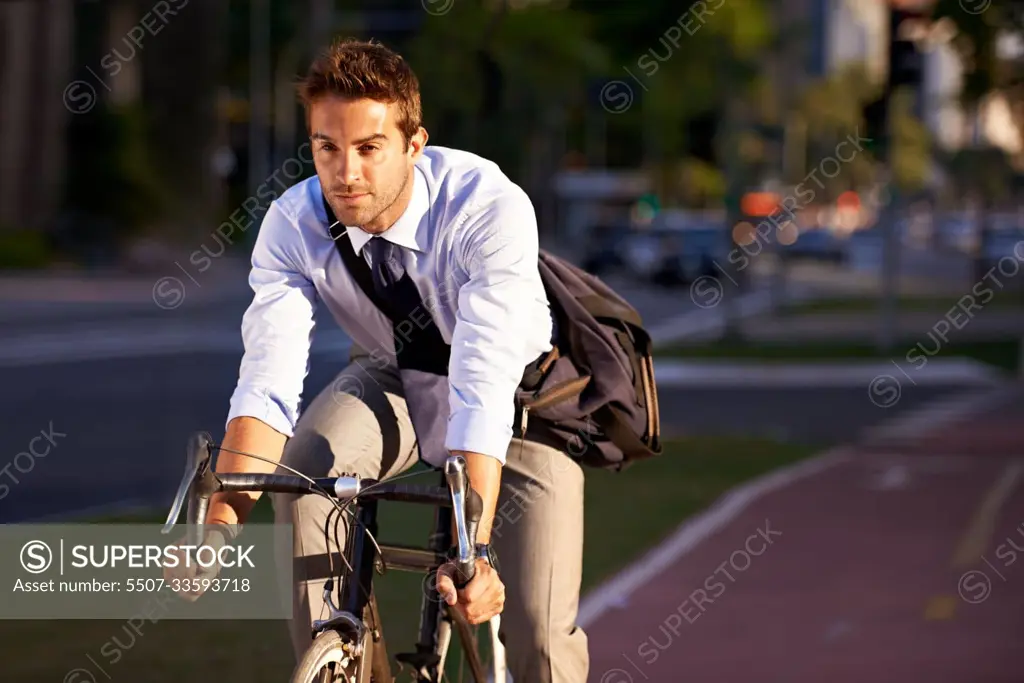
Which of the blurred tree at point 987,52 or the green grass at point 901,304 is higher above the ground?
the blurred tree at point 987,52

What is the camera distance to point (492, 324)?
342 cm

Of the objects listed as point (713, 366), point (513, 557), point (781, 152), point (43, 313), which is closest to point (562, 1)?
point (781, 152)

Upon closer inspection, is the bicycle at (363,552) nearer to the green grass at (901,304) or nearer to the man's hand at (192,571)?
the man's hand at (192,571)

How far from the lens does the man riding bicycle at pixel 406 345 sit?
3.29m

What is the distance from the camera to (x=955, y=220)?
11906 cm

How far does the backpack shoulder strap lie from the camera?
3.62 m

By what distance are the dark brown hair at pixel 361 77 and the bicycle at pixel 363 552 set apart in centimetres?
64

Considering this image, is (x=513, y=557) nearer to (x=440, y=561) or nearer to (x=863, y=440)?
(x=440, y=561)

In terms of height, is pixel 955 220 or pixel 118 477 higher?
pixel 118 477

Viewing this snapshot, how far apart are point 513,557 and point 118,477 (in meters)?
8.54

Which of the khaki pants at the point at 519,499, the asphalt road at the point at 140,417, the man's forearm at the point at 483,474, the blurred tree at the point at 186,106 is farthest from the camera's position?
the blurred tree at the point at 186,106

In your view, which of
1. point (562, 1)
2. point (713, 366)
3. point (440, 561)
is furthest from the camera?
point (562, 1)

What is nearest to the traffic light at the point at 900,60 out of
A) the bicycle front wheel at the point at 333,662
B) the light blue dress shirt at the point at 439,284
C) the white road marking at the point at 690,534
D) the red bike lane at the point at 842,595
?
the white road marking at the point at 690,534

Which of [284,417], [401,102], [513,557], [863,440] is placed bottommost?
[863,440]
